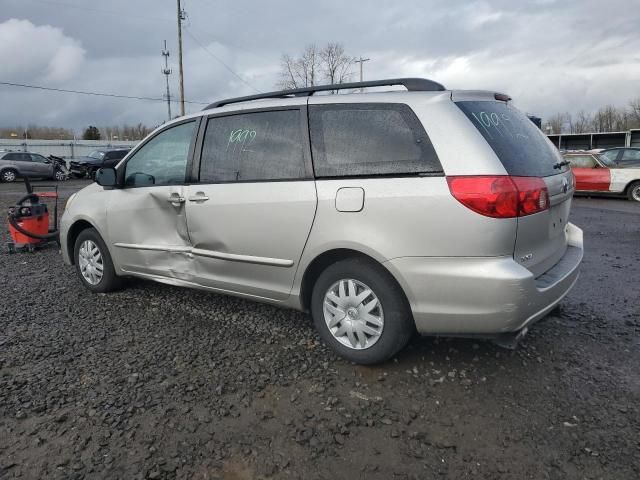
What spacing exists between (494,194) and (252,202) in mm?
1679

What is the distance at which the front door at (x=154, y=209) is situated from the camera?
4125mm

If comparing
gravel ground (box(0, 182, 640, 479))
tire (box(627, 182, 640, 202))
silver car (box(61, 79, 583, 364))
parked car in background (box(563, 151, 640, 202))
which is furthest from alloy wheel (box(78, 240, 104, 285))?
tire (box(627, 182, 640, 202))

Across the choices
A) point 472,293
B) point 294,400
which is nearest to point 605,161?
point 472,293

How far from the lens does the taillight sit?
8.89ft

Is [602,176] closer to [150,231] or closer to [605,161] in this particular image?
Answer: [605,161]

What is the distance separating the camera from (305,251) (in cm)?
333

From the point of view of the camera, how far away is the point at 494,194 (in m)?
2.71

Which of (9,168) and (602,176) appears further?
(9,168)

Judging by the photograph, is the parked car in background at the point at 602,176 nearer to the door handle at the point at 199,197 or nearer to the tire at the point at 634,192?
the tire at the point at 634,192

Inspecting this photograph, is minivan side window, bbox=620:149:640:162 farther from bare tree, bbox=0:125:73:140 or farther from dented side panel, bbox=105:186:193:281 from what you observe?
bare tree, bbox=0:125:73:140

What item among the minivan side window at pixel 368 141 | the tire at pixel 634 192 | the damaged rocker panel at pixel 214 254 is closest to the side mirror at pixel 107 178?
the damaged rocker panel at pixel 214 254

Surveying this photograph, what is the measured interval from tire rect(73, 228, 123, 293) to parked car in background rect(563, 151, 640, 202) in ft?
40.9

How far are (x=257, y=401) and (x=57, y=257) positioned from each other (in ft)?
17.4

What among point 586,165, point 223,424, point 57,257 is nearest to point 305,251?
point 223,424
